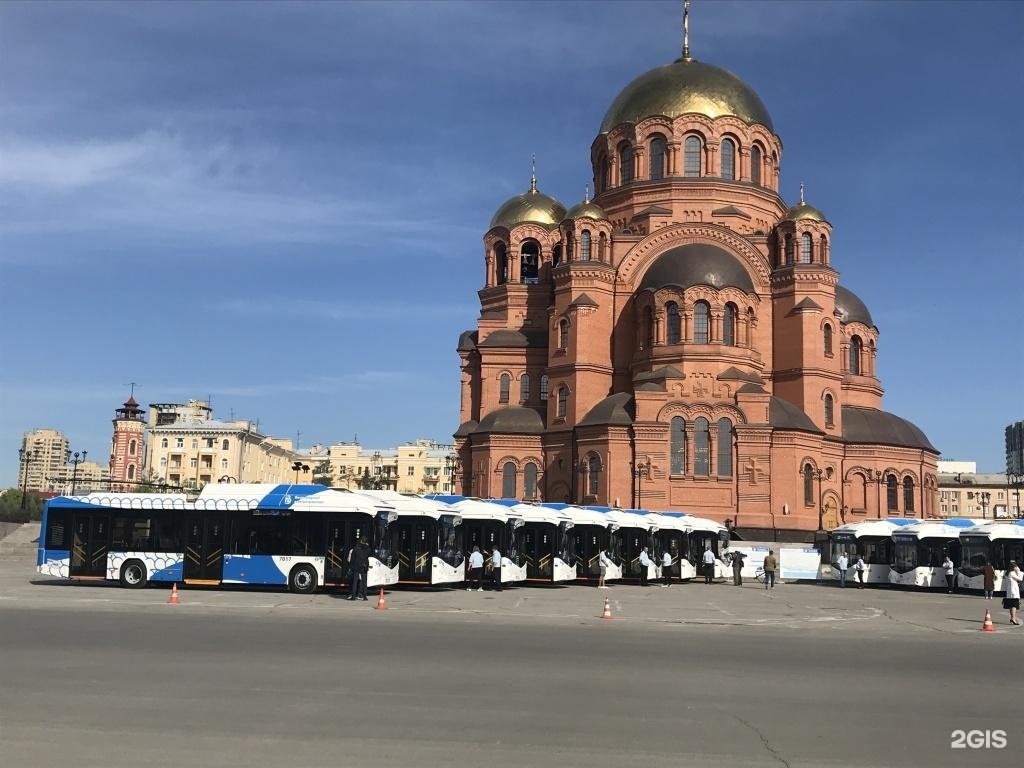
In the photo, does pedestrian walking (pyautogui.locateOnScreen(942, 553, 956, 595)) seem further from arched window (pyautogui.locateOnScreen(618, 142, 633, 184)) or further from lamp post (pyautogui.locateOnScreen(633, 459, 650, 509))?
arched window (pyautogui.locateOnScreen(618, 142, 633, 184))

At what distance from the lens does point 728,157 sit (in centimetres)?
5553

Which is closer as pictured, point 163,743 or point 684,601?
point 163,743

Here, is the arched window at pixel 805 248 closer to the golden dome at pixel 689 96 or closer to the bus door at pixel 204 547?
the golden dome at pixel 689 96

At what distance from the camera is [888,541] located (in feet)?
125

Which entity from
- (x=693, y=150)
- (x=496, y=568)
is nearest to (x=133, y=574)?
(x=496, y=568)

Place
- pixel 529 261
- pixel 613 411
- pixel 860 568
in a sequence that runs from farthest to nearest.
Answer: pixel 529 261
pixel 613 411
pixel 860 568

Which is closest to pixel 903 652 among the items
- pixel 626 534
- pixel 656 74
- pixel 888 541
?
pixel 626 534

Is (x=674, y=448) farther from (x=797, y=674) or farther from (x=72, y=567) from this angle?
(x=797, y=674)

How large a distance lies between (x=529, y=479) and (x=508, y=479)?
43.7 inches

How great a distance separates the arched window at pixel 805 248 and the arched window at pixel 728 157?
17.8 feet

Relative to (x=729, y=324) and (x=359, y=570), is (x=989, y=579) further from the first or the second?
(x=729, y=324)

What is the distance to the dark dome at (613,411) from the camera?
48719mm

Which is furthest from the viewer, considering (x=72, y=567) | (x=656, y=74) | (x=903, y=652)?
(x=656, y=74)

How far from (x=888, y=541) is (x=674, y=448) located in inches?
480
